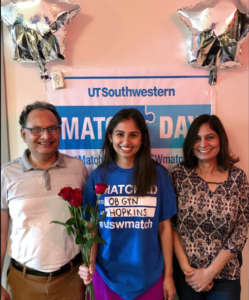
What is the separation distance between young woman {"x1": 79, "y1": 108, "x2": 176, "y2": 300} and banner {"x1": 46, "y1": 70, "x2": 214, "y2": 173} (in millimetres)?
323

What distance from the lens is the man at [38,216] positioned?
1.20 metres

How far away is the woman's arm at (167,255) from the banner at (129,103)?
1.66 feet

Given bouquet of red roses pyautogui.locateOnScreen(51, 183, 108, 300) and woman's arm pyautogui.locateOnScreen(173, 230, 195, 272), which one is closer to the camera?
bouquet of red roses pyautogui.locateOnScreen(51, 183, 108, 300)

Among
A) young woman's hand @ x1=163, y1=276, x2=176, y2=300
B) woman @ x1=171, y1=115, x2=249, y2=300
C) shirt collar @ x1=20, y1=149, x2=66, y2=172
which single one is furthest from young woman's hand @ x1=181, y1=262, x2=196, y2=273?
shirt collar @ x1=20, y1=149, x2=66, y2=172

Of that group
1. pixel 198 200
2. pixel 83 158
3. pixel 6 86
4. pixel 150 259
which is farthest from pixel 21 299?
pixel 6 86

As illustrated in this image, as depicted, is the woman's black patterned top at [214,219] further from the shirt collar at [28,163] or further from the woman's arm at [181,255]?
the shirt collar at [28,163]

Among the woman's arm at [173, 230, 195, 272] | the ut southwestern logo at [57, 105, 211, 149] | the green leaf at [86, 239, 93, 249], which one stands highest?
the ut southwestern logo at [57, 105, 211, 149]

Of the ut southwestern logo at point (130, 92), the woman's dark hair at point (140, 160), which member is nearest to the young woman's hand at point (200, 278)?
the woman's dark hair at point (140, 160)

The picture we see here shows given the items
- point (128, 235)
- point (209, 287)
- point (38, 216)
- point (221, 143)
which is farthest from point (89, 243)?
point (221, 143)

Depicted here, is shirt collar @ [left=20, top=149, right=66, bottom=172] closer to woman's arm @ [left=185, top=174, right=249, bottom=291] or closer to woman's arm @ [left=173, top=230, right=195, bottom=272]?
woman's arm @ [left=173, top=230, right=195, bottom=272]

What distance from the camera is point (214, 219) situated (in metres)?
1.23

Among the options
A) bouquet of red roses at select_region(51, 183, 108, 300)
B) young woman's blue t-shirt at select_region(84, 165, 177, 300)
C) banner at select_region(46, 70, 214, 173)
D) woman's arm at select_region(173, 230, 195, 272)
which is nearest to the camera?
bouquet of red roses at select_region(51, 183, 108, 300)

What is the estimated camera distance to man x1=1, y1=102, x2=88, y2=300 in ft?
3.93

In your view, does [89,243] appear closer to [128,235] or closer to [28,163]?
[128,235]
